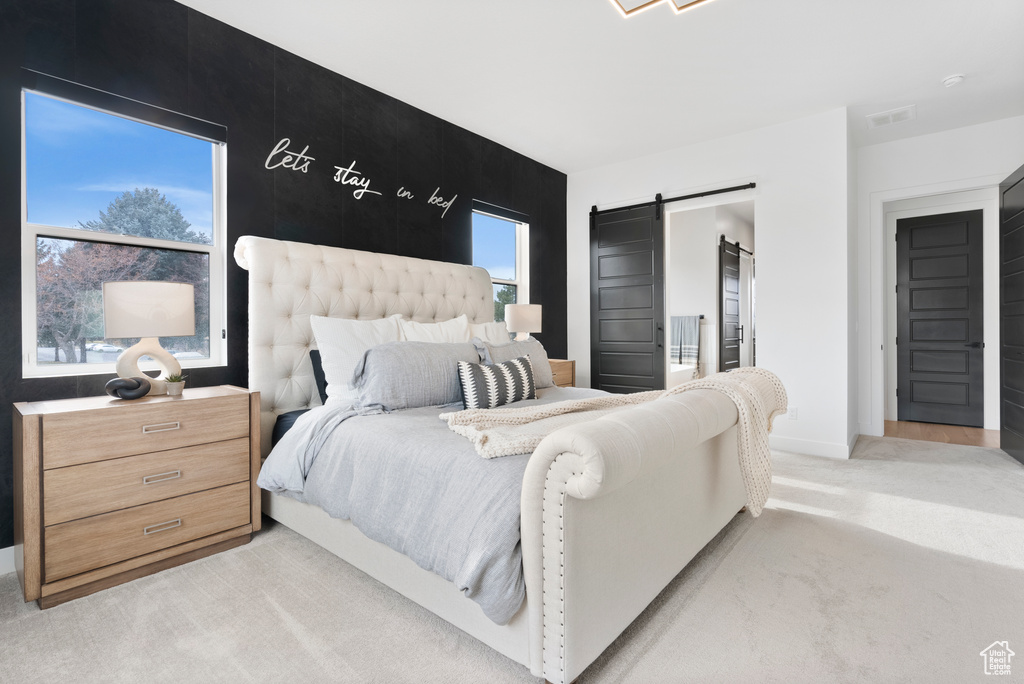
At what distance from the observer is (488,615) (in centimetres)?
134

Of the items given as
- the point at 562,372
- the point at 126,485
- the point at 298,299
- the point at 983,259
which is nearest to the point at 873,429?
the point at 983,259

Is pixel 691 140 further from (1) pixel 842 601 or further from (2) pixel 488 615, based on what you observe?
(2) pixel 488 615

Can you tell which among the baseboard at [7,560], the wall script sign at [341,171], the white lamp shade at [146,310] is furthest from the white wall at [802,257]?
the baseboard at [7,560]

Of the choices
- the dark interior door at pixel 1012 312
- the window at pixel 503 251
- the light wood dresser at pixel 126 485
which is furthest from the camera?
the window at pixel 503 251

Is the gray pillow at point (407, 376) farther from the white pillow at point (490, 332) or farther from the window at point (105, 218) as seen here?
the window at point (105, 218)

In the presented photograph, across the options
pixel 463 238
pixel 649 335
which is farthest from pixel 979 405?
pixel 463 238

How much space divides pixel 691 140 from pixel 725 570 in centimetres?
378

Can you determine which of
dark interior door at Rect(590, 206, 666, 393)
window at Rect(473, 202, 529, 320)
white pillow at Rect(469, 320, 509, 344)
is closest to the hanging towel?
dark interior door at Rect(590, 206, 666, 393)

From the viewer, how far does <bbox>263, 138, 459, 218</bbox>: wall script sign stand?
294cm

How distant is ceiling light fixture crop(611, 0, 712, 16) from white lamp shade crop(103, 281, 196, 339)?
251 cm

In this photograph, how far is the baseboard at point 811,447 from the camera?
386 cm

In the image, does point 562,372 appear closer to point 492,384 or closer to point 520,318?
point 520,318
